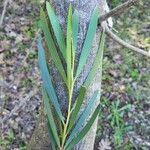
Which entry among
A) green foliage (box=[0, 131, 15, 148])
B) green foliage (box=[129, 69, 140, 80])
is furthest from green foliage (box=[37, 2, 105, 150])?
green foliage (box=[129, 69, 140, 80])

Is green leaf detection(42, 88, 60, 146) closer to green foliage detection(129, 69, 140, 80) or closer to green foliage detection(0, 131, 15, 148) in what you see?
green foliage detection(0, 131, 15, 148)

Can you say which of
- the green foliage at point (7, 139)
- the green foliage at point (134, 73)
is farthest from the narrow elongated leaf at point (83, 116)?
the green foliage at point (134, 73)

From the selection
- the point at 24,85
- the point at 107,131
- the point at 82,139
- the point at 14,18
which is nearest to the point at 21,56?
the point at 24,85

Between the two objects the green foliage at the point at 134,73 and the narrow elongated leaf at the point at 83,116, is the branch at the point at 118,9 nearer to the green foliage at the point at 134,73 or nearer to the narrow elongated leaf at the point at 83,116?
the narrow elongated leaf at the point at 83,116

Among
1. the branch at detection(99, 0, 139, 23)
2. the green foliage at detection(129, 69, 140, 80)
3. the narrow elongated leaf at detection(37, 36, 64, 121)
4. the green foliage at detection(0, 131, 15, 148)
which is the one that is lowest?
the green foliage at detection(129, 69, 140, 80)

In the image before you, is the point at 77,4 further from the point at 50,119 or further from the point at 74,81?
the point at 50,119

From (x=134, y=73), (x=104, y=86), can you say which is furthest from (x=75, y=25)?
(x=134, y=73)

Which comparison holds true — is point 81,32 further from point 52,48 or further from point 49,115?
point 49,115
